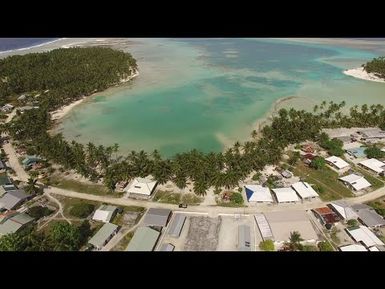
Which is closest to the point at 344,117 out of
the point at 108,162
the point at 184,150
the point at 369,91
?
the point at 369,91

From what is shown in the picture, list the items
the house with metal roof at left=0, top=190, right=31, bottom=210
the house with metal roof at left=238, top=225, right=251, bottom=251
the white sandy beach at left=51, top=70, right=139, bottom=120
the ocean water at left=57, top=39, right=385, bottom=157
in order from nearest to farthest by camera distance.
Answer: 1. the house with metal roof at left=238, top=225, right=251, bottom=251
2. the house with metal roof at left=0, top=190, right=31, bottom=210
3. the ocean water at left=57, top=39, right=385, bottom=157
4. the white sandy beach at left=51, top=70, right=139, bottom=120

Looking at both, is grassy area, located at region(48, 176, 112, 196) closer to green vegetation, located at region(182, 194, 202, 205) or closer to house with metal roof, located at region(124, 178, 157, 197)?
house with metal roof, located at region(124, 178, 157, 197)

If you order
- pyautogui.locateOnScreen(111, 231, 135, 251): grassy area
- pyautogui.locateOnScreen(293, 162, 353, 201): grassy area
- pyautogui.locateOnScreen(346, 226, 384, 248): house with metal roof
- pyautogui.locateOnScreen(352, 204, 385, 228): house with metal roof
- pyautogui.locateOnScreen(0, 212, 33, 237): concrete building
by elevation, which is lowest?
pyautogui.locateOnScreen(111, 231, 135, 251): grassy area

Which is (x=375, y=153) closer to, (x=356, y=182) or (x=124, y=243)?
(x=356, y=182)

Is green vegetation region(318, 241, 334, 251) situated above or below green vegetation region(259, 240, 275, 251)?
above

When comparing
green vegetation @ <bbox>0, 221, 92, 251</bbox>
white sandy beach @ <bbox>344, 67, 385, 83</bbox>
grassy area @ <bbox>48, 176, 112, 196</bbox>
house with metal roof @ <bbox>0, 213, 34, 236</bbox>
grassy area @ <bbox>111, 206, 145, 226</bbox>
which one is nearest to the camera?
green vegetation @ <bbox>0, 221, 92, 251</bbox>

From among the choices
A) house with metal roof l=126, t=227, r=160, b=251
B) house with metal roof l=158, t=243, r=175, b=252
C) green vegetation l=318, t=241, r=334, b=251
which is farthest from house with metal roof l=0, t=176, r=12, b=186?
green vegetation l=318, t=241, r=334, b=251

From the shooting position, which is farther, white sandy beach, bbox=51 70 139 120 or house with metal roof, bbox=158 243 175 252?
white sandy beach, bbox=51 70 139 120
